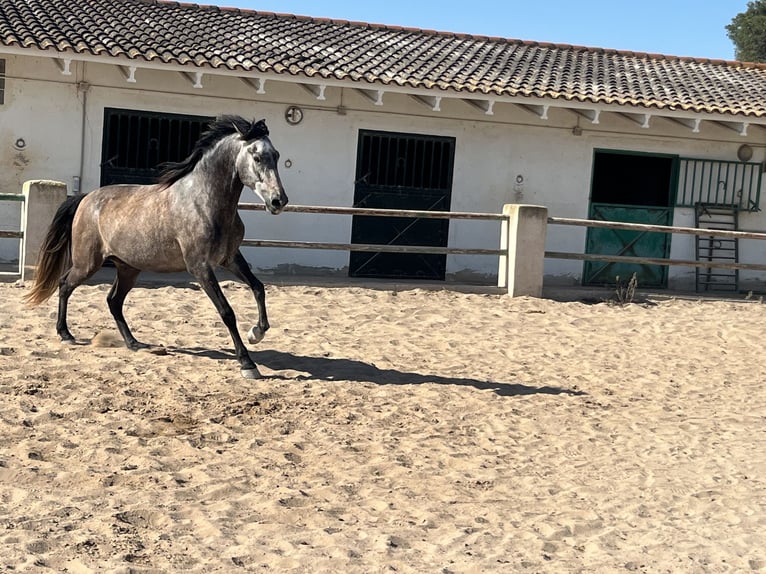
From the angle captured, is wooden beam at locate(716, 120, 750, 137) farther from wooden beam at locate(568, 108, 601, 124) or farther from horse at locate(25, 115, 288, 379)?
horse at locate(25, 115, 288, 379)

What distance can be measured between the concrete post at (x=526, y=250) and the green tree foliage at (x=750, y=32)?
3626 centimetres

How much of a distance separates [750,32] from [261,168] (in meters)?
43.7

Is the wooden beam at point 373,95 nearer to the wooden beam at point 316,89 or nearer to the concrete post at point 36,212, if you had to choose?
the wooden beam at point 316,89

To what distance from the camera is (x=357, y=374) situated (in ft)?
25.6

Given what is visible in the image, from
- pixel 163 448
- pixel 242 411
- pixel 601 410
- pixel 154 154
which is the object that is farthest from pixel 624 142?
pixel 163 448

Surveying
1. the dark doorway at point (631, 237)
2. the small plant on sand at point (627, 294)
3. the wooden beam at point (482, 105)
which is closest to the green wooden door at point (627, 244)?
the dark doorway at point (631, 237)

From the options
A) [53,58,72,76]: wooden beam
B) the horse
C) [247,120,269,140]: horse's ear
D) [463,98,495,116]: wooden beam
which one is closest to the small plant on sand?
[463,98,495,116]: wooden beam

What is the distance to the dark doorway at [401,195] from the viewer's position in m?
14.1

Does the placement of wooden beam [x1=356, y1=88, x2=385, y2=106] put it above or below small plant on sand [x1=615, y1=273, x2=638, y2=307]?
above

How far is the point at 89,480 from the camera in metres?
5.02

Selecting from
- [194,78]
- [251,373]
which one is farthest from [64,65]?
[251,373]

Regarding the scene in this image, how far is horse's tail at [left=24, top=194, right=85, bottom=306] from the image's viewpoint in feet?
27.4

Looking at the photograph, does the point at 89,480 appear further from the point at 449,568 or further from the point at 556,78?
the point at 556,78

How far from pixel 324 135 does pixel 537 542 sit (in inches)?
390
